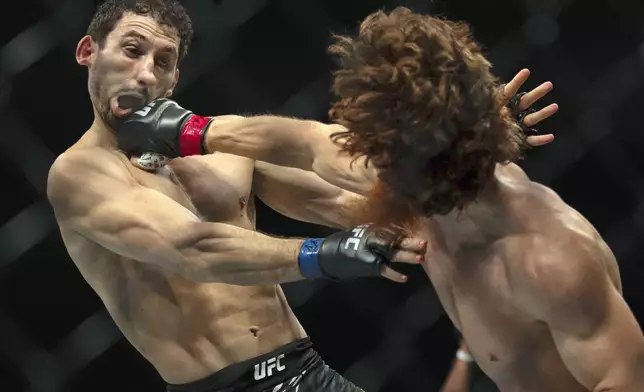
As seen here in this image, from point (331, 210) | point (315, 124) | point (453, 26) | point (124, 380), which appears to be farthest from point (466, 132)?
point (124, 380)

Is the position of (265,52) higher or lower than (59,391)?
higher

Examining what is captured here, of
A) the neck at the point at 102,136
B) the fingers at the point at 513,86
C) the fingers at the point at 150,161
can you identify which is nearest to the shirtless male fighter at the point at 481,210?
the fingers at the point at 513,86

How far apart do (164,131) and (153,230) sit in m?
0.18

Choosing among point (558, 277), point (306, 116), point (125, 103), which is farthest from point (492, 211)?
point (306, 116)

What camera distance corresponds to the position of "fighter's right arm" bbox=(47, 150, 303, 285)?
1.10 metres

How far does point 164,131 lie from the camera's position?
1.26 meters

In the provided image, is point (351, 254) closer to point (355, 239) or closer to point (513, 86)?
point (355, 239)

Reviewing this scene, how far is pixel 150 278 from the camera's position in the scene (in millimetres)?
1347

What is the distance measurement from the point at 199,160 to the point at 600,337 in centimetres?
81

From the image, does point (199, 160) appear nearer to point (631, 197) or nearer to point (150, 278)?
point (150, 278)

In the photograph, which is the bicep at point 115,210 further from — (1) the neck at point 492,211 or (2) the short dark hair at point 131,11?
(1) the neck at point 492,211

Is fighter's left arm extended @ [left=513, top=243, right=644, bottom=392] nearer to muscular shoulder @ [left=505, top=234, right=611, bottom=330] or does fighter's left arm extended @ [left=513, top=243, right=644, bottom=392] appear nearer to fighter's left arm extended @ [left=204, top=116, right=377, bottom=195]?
muscular shoulder @ [left=505, top=234, right=611, bottom=330]

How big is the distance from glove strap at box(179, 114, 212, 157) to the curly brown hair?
0.27m

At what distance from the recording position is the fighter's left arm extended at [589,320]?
99 centimetres
